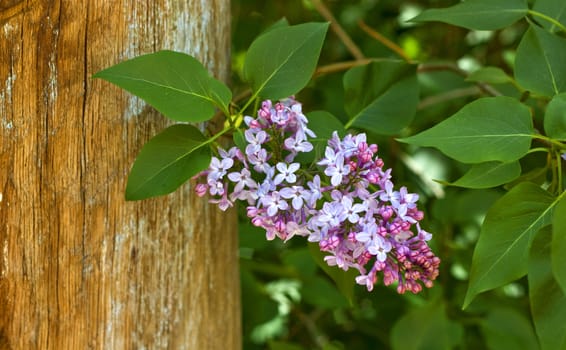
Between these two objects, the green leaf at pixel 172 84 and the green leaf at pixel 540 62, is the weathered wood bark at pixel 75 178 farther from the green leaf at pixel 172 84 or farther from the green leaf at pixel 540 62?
the green leaf at pixel 540 62

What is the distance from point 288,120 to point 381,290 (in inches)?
49.7

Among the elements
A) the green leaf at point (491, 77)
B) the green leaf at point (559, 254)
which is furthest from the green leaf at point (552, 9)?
the green leaf at point (559, 254)

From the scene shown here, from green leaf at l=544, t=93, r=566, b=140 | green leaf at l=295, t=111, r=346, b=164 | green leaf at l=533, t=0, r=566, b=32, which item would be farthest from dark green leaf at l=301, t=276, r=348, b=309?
green leaf at l=544, t=93, r=566, b=140

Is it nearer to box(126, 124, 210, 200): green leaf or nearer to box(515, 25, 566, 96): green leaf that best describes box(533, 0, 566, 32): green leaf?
box(515, 25, 566, 96): green leaf

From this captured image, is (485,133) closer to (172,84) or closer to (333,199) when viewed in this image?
(333,199)

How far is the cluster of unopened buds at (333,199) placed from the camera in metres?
1.13

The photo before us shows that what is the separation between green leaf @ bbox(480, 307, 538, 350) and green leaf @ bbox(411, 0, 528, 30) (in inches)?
38.0

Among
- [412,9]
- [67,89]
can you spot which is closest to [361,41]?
[412,9]

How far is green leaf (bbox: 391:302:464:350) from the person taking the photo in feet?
6.50

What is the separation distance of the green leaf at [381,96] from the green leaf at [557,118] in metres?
0.40

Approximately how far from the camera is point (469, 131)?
1173mm

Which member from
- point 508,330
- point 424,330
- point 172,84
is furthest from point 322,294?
point 172,84

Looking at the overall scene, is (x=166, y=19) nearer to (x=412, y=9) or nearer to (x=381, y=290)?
(x=381, y=290)

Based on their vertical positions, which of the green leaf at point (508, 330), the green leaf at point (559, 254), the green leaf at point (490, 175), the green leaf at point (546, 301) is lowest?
the green leaf at point (508, 330)
